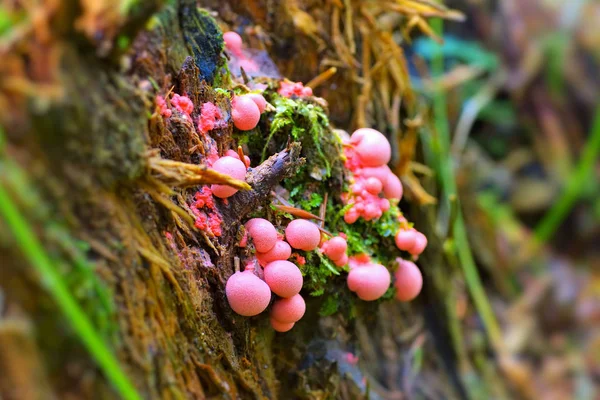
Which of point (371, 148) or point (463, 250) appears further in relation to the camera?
point (463, 250)

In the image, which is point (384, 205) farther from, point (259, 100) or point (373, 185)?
point (259, 100)

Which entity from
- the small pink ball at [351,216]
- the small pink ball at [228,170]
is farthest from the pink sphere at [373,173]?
the small pink ball at [228,170]

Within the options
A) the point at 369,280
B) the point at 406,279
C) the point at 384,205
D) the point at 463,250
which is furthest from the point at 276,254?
the point at 463,250

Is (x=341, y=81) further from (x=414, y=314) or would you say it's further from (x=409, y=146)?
(x=414, y=314)

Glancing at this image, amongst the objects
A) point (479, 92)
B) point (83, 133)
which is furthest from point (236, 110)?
point (479, 92)

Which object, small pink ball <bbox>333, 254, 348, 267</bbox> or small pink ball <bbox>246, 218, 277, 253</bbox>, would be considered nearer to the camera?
small pink ball <bbox>246, 218, 277, 253</bbox>

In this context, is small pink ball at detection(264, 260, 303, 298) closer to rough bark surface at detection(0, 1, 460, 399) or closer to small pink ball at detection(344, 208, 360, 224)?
rough bark surface at detection(0, 1, 460, 399)

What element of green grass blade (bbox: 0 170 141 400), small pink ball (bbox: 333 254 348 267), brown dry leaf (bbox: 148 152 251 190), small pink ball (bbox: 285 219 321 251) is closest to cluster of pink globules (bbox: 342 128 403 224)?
small pink ball (bbox: 333 254 348 267)
